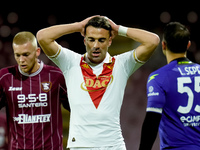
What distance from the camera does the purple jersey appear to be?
2885 mm

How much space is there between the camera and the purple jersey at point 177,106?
2.88 metres

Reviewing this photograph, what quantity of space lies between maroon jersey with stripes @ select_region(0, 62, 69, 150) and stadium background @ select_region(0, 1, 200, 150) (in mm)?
4800

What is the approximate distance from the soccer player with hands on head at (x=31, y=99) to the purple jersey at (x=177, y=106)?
1.30m

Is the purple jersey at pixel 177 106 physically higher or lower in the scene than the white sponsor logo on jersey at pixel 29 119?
higher

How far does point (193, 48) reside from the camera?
9148 millimetres

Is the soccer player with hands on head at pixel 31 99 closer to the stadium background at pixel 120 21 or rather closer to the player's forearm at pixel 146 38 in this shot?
the player's forearm at pixel 146 38

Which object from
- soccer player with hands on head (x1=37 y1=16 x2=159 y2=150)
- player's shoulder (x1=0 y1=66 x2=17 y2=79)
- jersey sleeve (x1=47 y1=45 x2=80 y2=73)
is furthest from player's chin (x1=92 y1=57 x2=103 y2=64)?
player's shoulder (x1=0 y1=66 x2=17 y2=79)

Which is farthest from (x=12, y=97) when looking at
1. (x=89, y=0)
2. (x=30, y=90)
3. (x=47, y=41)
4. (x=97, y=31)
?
(x=89, y=0)

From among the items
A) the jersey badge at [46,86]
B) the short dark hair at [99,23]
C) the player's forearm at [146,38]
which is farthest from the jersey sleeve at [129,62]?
the jersey badge at [46,86]

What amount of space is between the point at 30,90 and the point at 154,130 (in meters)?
1.54

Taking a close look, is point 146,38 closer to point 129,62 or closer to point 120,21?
point 129,62

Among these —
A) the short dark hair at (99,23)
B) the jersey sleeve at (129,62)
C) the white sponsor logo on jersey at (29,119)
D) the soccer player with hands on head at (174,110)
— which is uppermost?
the short dark hair at (99,23)

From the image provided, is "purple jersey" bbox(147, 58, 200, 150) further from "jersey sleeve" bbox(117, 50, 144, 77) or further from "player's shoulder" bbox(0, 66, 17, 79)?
"player's shoulder" bbox(0, 66, 17, 79)

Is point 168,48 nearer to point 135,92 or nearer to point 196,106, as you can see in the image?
point 196,106
